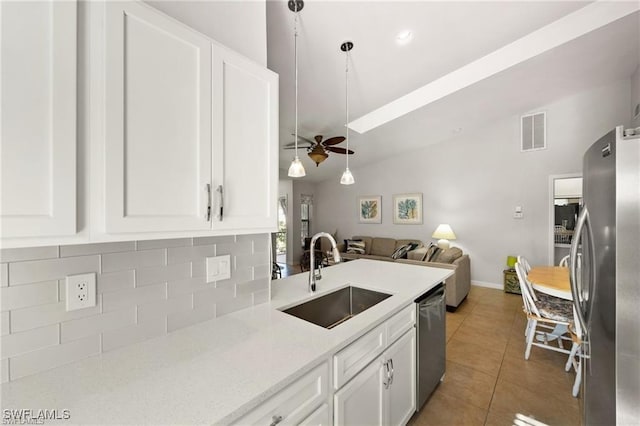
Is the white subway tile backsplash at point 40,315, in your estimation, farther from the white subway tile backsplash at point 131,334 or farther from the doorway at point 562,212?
the doorway at point 562,212

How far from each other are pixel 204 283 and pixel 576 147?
19.0 feet

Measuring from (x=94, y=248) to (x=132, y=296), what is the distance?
0.22m

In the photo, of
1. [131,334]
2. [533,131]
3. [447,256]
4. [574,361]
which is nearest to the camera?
[131,334]

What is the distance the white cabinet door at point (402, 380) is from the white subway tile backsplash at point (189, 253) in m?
1.06

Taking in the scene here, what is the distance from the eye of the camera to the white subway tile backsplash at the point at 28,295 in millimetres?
760

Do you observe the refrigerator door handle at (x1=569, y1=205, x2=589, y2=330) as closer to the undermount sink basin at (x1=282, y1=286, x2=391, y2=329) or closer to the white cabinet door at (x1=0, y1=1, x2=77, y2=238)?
the undermount sink basin at (x1=282, y1=286, x2=391, y2=329)

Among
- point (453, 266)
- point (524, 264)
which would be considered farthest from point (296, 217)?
point (524, 264)

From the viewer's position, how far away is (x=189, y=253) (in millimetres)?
1150

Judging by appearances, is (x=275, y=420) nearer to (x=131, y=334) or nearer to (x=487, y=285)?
(x=131, y=334)

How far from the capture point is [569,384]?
7.02 ft

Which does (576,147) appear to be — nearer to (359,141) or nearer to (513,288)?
(513,288)

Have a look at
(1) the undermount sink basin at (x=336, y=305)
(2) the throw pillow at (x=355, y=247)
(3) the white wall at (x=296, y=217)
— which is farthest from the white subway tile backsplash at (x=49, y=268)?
(3) the white wall at (x=296, y=217)

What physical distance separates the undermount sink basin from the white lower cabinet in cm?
32

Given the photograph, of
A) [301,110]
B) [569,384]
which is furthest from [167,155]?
[569,384]
